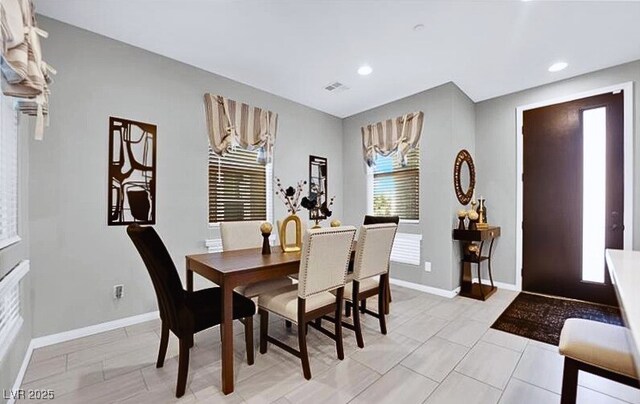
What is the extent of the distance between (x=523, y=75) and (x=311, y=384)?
13.2 feet

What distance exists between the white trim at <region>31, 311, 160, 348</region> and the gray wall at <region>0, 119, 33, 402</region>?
157 mm

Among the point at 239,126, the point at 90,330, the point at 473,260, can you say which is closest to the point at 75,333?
the point at 90,330

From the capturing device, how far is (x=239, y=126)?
11.3 ft

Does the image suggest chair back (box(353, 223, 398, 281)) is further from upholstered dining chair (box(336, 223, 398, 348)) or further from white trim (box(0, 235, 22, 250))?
white trim (box(0, 235, 22, 250))

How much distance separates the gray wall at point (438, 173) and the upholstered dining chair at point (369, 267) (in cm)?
144

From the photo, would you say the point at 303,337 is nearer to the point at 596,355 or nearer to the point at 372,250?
the point at 372,250

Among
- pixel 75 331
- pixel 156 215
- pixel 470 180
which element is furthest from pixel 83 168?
pixel 470 180

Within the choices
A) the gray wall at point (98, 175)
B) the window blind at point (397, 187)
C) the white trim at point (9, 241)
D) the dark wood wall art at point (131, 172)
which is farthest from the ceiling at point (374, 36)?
the white trim at point (9, 241)

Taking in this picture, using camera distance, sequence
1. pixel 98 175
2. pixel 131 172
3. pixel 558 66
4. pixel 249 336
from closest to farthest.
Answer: pixel 249 336
pixel 98 175
pixel 131 172
pixel 558 66

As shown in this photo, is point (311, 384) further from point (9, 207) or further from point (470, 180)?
point (470, 180)

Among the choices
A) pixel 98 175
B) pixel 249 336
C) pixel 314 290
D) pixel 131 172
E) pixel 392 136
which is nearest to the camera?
pixel 314 290

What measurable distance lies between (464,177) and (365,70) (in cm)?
204

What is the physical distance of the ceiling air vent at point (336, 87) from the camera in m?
3.61

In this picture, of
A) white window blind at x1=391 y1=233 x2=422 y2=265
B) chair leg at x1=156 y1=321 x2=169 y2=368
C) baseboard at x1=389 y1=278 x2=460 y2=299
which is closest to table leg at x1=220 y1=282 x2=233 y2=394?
chair leg at x1=156 y1=321 x2=169 y2=368
